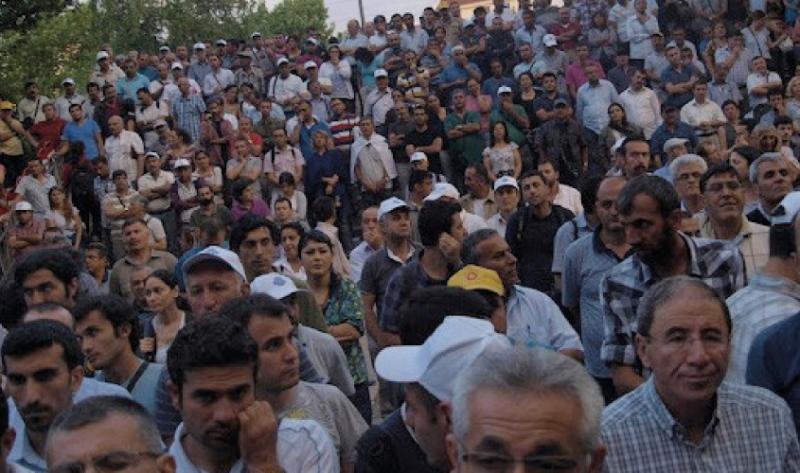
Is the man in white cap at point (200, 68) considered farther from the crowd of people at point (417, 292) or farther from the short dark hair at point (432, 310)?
the short dark hair at point (432, 310)

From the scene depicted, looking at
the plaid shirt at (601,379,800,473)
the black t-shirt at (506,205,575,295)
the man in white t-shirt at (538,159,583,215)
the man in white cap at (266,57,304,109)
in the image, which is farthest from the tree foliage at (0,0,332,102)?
the plaid shirt at (601,379,800,473)

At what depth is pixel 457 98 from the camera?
18.7 m

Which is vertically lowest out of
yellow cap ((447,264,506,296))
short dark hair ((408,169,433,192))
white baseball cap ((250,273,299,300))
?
short dark hair ((408,169,433,192))

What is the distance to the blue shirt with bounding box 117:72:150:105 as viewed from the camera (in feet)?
70.7

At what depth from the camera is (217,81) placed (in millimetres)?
23031

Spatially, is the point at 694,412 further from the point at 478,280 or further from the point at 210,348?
the point at 478,280

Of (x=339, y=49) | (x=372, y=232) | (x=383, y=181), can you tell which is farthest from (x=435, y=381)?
(x=339, y=49)

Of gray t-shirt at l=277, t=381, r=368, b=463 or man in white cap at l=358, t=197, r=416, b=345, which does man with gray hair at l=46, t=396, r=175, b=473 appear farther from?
man in white cap at l=358, t=197, r=416, b=345

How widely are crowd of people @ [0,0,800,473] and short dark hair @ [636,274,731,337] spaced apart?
15 mm

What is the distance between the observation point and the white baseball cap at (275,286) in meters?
6.30

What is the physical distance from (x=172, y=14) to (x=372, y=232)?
1393 inches

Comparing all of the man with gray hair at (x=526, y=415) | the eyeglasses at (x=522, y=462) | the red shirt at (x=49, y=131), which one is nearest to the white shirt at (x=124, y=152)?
the red shirt at (x=49, y=131)

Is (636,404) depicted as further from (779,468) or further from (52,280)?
(52,280)

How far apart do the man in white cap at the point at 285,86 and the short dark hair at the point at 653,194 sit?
1629 cm
